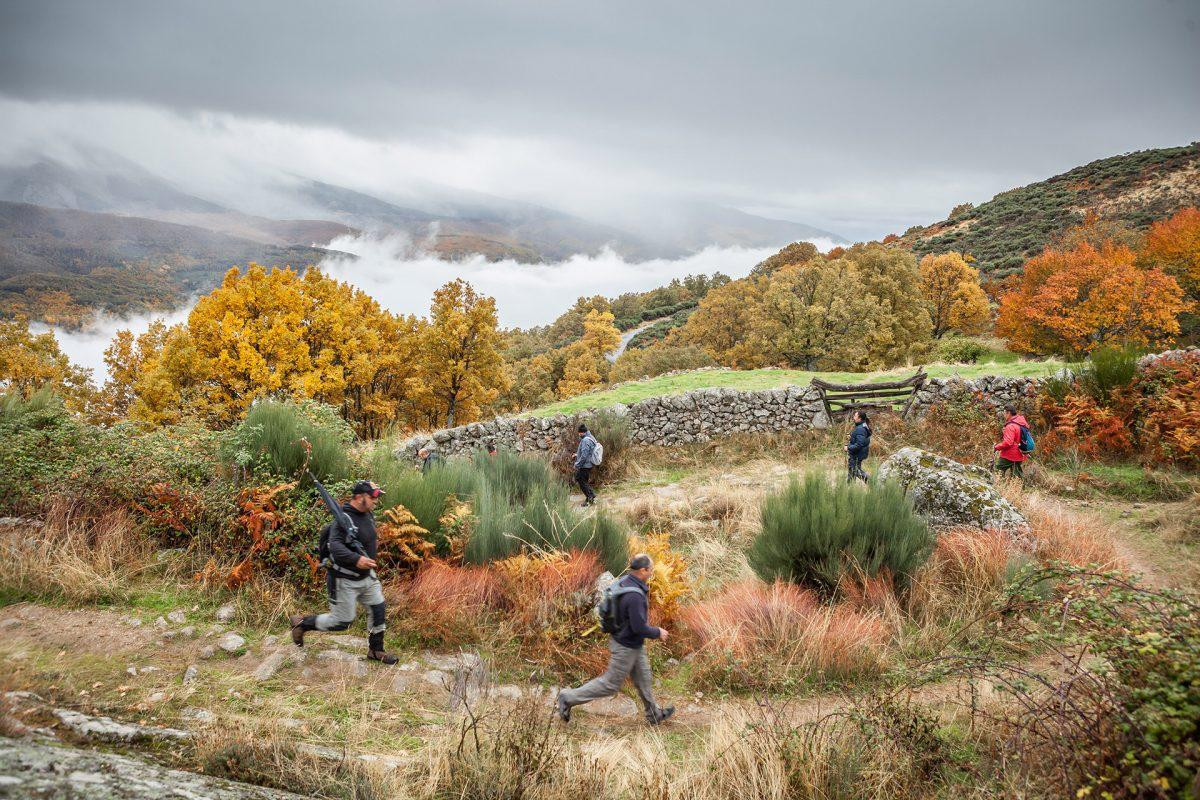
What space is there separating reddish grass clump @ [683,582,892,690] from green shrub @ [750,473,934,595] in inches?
23.6

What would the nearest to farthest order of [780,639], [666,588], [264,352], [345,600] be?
[345,600]
[780,639]
[666,588]
[264,352]

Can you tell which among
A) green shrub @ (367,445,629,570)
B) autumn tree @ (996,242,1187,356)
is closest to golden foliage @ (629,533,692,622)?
green shrub @ (367,445,629,570)

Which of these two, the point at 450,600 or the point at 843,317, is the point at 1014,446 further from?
the point at 843,317

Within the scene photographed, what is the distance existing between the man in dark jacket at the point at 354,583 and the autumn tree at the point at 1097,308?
2802 cm

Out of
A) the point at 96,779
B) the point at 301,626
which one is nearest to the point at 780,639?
the point at 301,626

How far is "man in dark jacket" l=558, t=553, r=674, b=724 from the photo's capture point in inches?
172

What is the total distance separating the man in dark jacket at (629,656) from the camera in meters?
4.37

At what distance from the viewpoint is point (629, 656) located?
4.43 m

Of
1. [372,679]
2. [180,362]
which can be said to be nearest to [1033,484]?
[372,679]

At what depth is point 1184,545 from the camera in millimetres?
7215

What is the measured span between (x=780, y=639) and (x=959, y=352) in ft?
99.9

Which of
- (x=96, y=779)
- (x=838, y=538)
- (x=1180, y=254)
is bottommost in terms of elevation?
(x=838, y=538)

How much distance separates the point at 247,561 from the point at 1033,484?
12.0m

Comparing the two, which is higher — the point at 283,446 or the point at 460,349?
the point at 460,349
